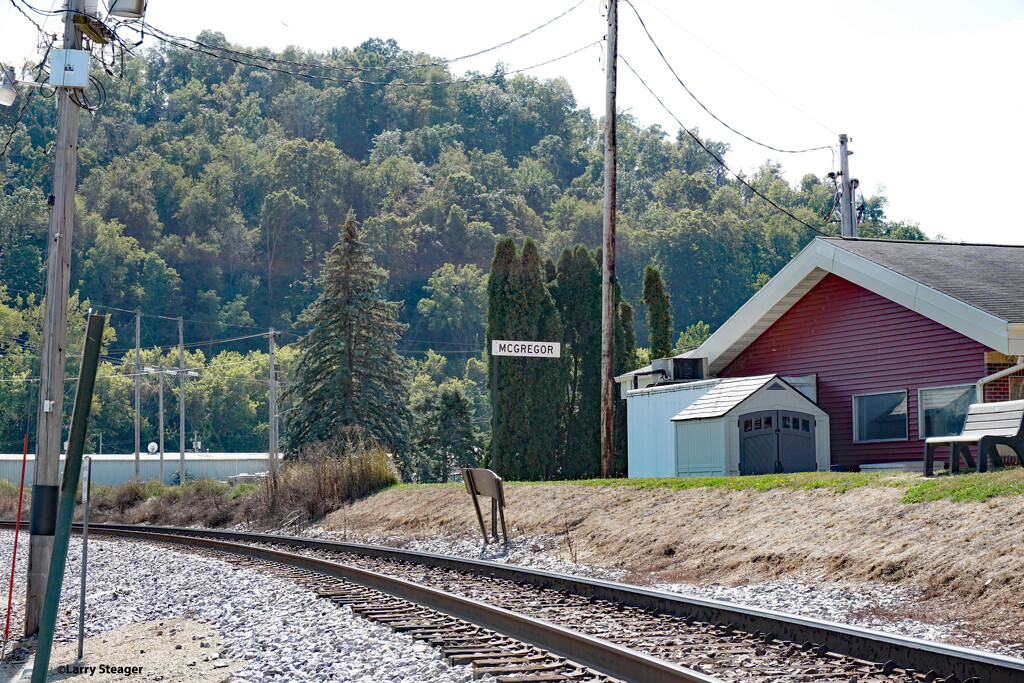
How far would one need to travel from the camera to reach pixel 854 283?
68.5ft

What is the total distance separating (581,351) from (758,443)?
Result: 17.9m

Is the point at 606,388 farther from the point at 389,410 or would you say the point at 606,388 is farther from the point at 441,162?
the point at 441,162

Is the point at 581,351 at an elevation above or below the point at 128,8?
below

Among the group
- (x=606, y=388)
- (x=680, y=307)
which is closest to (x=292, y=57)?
(x=680, y=307)

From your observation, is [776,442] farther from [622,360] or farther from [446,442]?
[446,442]

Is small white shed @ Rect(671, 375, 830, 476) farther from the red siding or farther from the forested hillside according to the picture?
the forested hillside

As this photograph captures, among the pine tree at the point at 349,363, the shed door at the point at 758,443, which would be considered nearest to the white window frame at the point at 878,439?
the shed door at the point at 758,443

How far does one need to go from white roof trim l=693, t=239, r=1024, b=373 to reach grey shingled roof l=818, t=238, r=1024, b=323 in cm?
14

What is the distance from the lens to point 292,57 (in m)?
197

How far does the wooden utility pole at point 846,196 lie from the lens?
31.8 meters

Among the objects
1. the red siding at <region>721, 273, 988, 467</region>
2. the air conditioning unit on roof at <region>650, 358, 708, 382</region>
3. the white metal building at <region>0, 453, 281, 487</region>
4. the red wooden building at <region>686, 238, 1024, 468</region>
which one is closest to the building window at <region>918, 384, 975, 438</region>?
the red wooden building at <region>686, 238, 1024, 468</region>

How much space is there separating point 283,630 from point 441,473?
33.2 metres

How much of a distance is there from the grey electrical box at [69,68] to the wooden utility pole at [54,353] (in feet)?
0.60

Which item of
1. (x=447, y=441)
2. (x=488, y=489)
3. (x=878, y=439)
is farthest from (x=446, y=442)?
(x=488, y=489)
